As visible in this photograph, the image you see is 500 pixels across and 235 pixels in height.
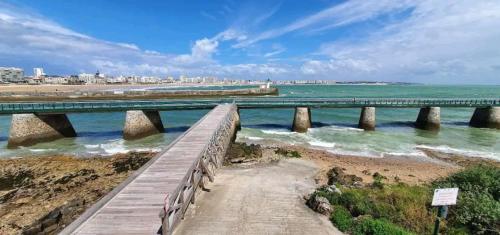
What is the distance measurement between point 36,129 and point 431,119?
4835cm

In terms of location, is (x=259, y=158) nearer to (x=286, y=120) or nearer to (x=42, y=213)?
(x=42, y=213)

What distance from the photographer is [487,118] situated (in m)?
38.3

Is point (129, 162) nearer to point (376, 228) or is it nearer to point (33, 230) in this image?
point (33, 230)

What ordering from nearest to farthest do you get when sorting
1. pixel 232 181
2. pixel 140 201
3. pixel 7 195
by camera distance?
pixel 140 201
pixel 232 181
pixel 7 195

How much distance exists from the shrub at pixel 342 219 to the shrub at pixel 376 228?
0.91 feet

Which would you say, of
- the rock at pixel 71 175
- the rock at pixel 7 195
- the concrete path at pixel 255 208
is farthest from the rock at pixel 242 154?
the rock at pixel 7 195

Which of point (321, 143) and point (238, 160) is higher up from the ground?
point (238, 160)

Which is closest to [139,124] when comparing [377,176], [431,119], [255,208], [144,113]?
[144,113]

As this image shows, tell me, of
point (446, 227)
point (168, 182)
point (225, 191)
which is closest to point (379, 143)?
point (446, 227)

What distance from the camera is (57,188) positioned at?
16109 mm

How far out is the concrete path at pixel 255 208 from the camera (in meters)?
9.49

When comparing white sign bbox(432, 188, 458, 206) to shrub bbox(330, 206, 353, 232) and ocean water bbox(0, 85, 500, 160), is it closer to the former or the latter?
shrub bbox(330, 206, 353, 232)

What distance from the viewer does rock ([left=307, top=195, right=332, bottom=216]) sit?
10.7 metres

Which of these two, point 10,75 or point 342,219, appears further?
Result: point 10,75
